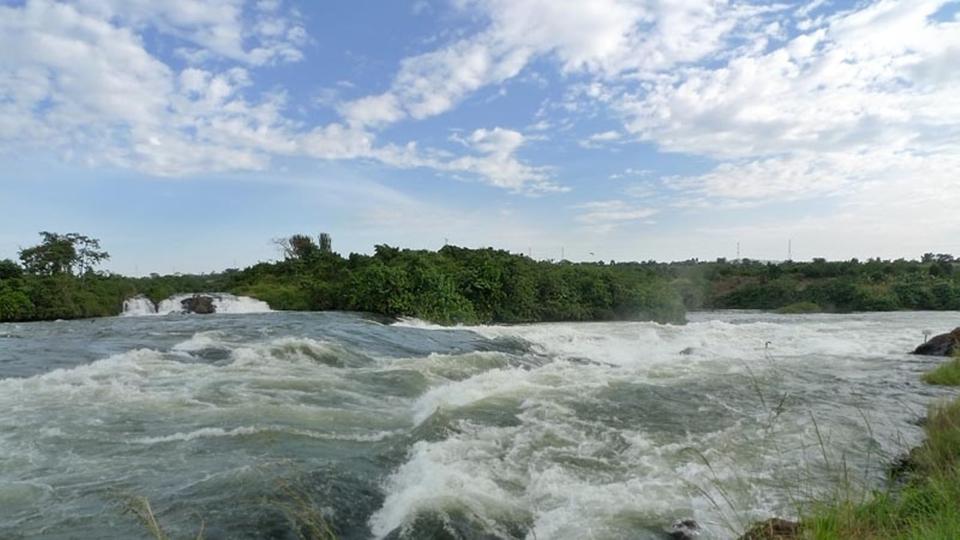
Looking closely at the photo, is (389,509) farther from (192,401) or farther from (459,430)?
(192,401)

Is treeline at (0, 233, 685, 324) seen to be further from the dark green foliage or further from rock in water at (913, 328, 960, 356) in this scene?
rock in water at (913, 328, 960, 356)

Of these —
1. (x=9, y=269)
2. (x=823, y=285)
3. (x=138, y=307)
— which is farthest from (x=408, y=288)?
(x=823, y=285)

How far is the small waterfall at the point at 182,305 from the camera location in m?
29.0

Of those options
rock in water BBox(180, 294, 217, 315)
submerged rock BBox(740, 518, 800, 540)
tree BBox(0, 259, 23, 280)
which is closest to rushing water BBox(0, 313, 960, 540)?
submerged rock BBox(740, 518, 800, 540)

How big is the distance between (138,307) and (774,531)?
31.4 meters

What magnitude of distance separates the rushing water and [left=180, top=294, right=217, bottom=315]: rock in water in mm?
14190

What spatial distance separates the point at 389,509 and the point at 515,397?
185 inches

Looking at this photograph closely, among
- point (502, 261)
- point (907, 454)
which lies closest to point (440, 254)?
point (502, 261)

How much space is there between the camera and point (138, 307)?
29.6 metres

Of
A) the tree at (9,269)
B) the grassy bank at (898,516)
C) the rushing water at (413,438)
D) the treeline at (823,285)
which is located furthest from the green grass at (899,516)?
the treeline at (823,285)

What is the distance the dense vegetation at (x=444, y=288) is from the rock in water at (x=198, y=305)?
94.5 inches

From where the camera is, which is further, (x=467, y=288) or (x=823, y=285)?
(x=823, y=285)

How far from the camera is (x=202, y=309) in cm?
2834

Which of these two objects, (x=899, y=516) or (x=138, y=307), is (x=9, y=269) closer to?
(x=138, y=307)
